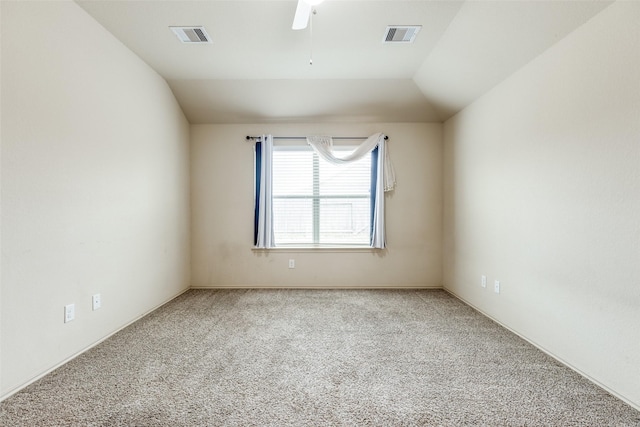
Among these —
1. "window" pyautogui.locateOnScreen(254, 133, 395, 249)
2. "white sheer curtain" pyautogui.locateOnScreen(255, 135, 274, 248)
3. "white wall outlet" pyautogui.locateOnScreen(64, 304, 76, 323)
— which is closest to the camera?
"white wall outlet" pyautogui.locateOnScreen(64, 304, 76, 323)

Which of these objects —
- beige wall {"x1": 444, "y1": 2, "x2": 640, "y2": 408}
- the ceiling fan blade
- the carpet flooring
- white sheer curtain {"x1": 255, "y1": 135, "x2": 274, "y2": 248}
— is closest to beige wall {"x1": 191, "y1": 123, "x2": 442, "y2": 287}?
white sheer curtain {"x1": 255, "y1": 135, "x2": 274, "y2": 248}

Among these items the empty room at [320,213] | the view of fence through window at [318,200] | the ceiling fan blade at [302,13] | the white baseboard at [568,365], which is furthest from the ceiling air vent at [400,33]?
the white baseboard at [568,365]

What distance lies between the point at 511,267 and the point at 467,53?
77.2 inches

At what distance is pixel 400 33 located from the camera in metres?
2.53

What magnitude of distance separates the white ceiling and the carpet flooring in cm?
231

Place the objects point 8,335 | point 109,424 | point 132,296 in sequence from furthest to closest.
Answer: point 132,296 < point 8,335 < point 109,424

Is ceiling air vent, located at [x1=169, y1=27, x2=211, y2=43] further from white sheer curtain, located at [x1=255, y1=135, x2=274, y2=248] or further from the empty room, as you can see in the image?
white sheer curtain, located at [x1=255, y1=135, x2=274, y2=248]

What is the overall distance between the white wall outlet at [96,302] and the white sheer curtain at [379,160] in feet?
9.31

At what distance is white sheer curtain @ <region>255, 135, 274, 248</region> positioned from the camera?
3.94m

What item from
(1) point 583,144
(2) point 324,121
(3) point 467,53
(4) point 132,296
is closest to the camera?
(1) point 583,144

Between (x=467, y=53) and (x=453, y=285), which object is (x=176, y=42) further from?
(x=453, y=285)

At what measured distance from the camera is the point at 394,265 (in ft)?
13.3

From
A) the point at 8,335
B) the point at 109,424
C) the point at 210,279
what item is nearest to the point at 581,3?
the point at 109,424

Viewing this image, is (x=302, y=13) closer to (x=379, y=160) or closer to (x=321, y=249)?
(x=379, y=160)
